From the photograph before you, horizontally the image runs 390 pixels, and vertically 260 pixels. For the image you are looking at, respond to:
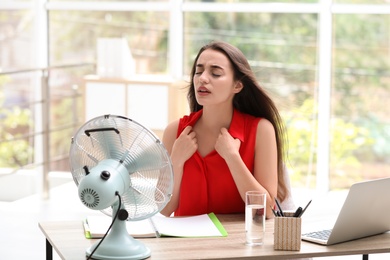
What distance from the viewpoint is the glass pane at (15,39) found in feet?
19.5

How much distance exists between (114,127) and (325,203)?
313 centimetres

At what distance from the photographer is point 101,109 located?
552 cm

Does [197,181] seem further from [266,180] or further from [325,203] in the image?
[325,203]

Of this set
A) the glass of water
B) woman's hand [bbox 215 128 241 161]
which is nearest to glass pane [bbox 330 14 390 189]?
woman's hand [bbox 215 128 241 161]

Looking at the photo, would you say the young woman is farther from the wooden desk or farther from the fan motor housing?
the fan motor housing

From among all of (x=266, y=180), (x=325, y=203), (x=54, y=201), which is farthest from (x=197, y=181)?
(x=54, y=201)

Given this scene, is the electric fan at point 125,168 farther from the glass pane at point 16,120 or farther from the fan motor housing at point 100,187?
the glass pane at point 16,120

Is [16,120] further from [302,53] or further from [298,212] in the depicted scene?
[298,212]

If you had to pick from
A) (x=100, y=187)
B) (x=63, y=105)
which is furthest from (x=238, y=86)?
(x=63, y=105)

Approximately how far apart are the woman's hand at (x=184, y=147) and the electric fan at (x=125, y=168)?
51 cm

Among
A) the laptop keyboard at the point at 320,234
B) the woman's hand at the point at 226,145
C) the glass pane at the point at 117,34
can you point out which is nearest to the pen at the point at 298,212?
the laptop keyboard at the point at 320,234

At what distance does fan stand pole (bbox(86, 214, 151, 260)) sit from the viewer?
2143 millimetres

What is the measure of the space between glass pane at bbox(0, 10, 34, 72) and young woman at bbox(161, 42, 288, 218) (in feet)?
11.2

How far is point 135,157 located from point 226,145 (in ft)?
1.82
